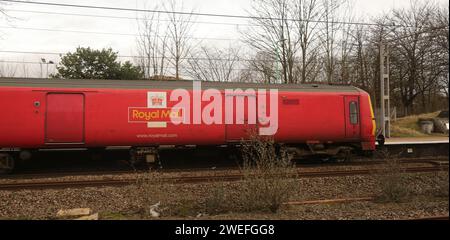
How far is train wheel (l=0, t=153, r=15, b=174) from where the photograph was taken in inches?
491

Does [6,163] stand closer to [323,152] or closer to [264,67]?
[323,152]

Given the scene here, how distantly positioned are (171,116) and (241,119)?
7.94 ft

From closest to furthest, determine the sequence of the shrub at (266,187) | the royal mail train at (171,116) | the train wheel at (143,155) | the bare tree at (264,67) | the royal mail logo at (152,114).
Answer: the shrub at (266,187) → the royal mail train at (171,116) → the royal mail logo at (152,114) → the train wheel at (143,155) → the bare tree at (264,67)

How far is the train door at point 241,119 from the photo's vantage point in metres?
13.7

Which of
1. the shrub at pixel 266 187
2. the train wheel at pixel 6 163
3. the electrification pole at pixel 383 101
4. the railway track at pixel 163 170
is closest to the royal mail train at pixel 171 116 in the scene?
the train wheel at pixel 6 163

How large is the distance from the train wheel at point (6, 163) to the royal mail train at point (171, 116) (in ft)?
0.09

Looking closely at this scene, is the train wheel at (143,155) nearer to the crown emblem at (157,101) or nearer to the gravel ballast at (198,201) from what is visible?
the crown emblem at (157,101)

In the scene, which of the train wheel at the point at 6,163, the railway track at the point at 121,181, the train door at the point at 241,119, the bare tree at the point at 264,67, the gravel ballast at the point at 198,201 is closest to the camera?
the gravel ballast at the point at 198,201

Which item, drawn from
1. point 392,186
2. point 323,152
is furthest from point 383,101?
point 392,186

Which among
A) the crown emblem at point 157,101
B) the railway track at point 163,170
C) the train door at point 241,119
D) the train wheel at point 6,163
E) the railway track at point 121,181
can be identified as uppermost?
the crown emblem at point 157,101

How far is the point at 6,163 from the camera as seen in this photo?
12492 mm

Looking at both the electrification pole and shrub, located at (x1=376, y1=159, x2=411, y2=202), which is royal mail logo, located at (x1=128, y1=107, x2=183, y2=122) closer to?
shrub, located at (x1=376, y1=159, x2=411, y2=202)

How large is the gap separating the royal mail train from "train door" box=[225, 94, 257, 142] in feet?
0.11
